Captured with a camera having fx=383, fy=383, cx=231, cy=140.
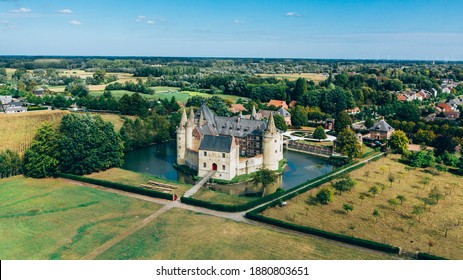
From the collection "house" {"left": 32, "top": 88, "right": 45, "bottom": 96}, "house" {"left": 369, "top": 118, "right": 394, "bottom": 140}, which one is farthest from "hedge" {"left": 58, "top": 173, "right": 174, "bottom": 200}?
"house" {"left": 32, "top": 88, "right": 45, "bottom": 96}

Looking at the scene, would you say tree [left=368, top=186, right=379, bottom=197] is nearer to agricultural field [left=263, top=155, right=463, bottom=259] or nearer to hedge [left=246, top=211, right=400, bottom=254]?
agricultural field [left=263, top=155, right=463, bottom=259]

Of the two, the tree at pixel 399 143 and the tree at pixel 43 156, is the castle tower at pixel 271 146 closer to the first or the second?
the tree at pixel 399 143

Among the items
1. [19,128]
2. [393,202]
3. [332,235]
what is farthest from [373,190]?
[19,128]

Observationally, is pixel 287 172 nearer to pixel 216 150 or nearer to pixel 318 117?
pixel 216 150

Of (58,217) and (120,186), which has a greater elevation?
(120,186)

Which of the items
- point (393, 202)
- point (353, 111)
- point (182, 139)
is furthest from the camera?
point (353, 111)

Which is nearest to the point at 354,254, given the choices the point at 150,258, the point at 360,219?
the point at 360,219

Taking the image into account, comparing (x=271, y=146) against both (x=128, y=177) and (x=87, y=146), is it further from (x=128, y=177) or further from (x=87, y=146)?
(x=87, y=146)
